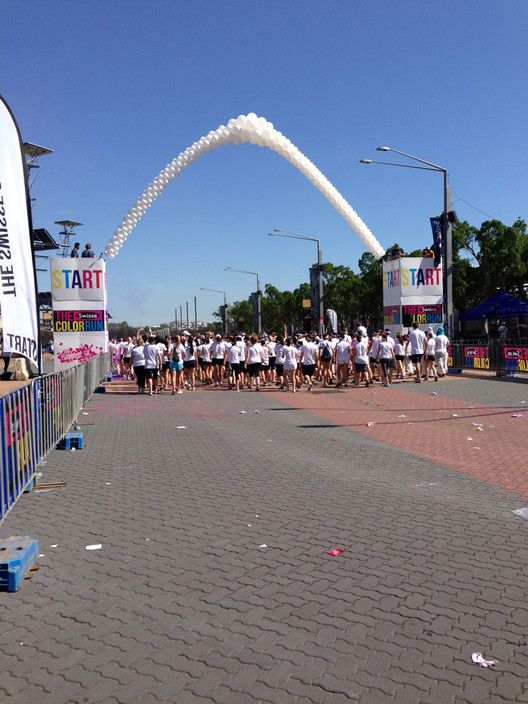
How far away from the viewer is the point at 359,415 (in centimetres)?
1388

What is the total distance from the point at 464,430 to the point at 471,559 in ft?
22.1

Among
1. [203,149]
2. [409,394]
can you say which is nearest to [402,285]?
[409,394]

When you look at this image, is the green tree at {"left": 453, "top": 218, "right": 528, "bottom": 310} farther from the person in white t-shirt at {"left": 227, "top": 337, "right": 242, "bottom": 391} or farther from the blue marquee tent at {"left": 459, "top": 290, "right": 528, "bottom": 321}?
the person in white t-shirt at {"left": 227, "top": 337, "right": 242, "bottom": 391}

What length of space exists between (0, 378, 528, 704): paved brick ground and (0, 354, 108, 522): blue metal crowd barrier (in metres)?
0.46

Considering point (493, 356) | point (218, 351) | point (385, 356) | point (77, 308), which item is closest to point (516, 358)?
point (493, 356)

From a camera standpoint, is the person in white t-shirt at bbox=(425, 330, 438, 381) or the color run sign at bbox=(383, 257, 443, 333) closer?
the person in white t-shirt at bbox=(425, 330, 438, 381)

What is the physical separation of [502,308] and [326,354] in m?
15.8

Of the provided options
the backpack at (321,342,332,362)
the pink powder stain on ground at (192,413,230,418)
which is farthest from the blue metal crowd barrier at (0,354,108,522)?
the backpack at (321,342,332,362)

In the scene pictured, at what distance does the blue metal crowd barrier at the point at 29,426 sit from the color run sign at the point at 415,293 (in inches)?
664

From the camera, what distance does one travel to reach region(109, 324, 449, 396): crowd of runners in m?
19.8

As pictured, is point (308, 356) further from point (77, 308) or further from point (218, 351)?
point (77, 308)

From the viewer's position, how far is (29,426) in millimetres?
6637

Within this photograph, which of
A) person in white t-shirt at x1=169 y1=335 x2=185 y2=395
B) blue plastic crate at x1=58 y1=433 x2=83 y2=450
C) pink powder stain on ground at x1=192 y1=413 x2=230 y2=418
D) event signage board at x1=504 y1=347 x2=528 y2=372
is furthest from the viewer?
event signage board at x1=504 y1=347 x2=528 y2=372

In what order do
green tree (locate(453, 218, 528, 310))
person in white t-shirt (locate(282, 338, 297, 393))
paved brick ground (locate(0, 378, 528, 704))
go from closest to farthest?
paved brick ground (locate(0, 378, 528, 704)) → person in white t-shirt (locate(282, 338, 297, 393)) → green tree (locate(453, 218, 528, 310))
